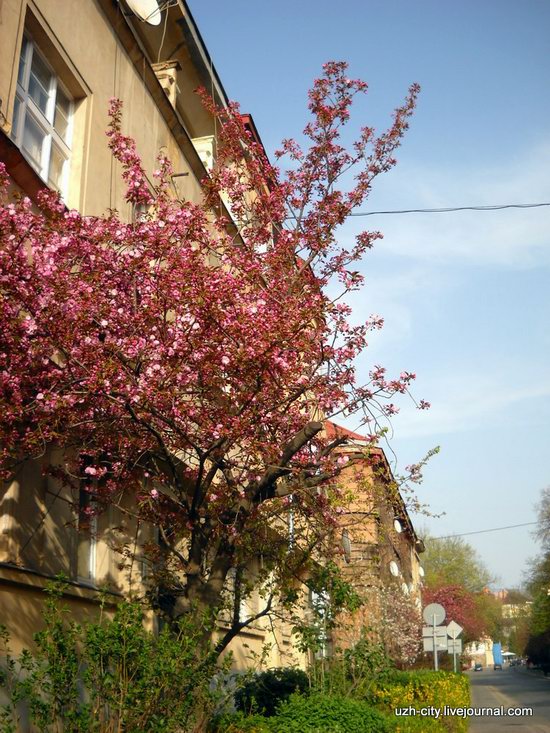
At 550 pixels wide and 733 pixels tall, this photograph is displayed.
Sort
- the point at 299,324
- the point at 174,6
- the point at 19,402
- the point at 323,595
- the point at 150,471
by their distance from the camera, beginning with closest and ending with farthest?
the point at 19,402 → the point at 299,324 → the point at 150,471 → the point at 323,595 → the point at 174,6

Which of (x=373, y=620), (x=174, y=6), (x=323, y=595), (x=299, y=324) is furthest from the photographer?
(x=373, y=620)

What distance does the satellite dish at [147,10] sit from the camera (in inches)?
512

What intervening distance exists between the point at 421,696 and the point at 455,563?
65383mm

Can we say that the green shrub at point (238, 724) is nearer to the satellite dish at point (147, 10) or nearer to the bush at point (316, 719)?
the bush at point (316, 719)

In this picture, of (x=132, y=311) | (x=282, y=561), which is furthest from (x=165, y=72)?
(x=282, y=561)

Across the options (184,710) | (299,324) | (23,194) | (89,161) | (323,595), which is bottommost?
(184,710)

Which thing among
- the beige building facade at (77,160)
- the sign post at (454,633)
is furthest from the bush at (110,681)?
the sign post at (454,633)

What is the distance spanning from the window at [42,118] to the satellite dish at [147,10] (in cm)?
290

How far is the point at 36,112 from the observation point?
9.91m

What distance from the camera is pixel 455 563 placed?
79688mm

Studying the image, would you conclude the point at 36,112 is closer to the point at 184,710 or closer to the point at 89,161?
the point at 89,161

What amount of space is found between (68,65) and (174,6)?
16.1ft

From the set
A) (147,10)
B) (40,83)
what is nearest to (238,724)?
(40,83)

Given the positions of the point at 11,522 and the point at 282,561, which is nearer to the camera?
the point at 11,522
